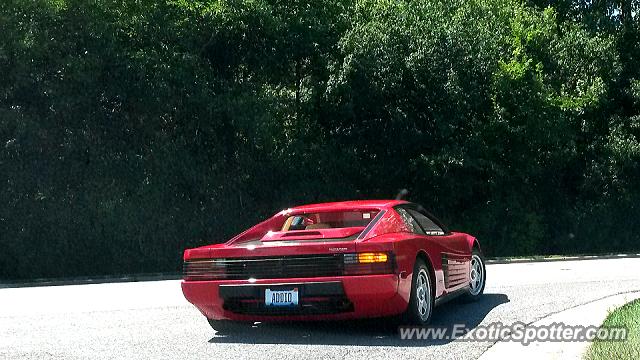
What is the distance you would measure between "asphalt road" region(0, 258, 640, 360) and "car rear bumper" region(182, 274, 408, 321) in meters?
0.26

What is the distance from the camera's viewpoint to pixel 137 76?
23109mm

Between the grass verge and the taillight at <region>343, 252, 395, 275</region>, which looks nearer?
the grass verge

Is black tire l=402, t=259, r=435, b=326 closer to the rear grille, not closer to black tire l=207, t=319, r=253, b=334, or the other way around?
the rear grille

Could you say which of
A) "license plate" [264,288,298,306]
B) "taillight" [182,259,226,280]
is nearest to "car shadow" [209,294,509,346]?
"license plate" [264,288,298,306]

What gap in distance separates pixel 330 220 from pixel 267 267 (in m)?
1.75

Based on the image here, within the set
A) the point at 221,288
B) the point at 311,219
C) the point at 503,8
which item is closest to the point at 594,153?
the point at 503,8

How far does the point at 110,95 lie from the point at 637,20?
2013 centimetres

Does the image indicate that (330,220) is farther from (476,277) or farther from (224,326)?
(476,277)

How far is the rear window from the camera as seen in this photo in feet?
31.6

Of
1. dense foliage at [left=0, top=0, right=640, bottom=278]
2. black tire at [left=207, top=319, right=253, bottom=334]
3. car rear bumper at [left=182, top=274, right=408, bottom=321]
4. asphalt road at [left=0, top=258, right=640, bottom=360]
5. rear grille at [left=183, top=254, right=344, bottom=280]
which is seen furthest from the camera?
dense foliage at [left=0, top=0, right=640, bottom=278]

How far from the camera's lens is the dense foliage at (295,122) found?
74.4 feet

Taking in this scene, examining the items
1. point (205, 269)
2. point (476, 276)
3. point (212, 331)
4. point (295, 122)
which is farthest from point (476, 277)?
point (295, 122)

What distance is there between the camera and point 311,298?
26.7 feet

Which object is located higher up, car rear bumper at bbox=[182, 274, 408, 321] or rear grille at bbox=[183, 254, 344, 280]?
rear grille at bbox=[183, 254, 344, 280]
